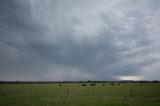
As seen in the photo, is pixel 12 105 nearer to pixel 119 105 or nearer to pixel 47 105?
pixel 47 105

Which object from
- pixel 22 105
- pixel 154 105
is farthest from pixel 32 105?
pixel 154 105

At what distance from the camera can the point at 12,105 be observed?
27.3 meters

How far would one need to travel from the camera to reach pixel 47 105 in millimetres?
27969

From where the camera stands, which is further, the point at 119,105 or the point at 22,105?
the point at 119,105

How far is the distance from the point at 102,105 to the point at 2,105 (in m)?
13.2

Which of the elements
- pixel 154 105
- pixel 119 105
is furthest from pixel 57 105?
pixel 154 105

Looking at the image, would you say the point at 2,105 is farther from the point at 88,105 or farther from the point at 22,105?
the point at 88,105

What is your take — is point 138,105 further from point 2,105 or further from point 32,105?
point 2,105

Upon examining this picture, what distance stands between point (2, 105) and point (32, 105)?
12.6 ft

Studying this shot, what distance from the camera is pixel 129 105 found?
94.7ft

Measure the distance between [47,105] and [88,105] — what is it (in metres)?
5.50

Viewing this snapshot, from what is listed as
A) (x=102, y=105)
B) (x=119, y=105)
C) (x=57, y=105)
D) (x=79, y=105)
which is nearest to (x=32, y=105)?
(x=57, y=105)

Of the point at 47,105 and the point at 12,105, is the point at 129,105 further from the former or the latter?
the point at 12,105

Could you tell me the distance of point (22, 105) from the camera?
27422mm
